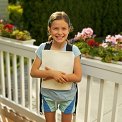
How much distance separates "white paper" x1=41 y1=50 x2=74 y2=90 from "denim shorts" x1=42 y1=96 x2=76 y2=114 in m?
0.14

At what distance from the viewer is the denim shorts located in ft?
7.22

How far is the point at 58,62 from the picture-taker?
2082 millimetres

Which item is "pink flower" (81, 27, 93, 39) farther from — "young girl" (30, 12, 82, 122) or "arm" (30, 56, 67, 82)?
"arm" (30, 56, 67, 82)

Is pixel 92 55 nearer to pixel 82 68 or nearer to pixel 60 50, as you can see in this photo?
pixel 82 68

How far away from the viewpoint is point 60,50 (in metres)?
2.10

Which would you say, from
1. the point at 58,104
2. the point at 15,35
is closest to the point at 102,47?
the point at 58,104

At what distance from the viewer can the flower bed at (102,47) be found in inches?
82.4

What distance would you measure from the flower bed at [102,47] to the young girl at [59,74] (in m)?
0.19

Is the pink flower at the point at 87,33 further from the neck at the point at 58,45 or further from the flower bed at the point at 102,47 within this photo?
the neck at the point at 58,45

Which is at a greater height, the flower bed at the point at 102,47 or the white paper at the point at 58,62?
the flower bed at the point at 102,47

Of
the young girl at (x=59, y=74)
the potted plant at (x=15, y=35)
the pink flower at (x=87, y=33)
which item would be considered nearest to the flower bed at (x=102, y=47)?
the pink flower at (x=87, y=33)

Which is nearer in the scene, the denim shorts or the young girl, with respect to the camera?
the young girl

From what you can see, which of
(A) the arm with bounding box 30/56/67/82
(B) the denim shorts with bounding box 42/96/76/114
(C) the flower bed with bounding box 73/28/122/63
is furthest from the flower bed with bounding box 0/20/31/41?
(B) the denim shorts with bounding box 42/96/76/114

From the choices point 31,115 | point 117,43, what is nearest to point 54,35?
point 117,43
